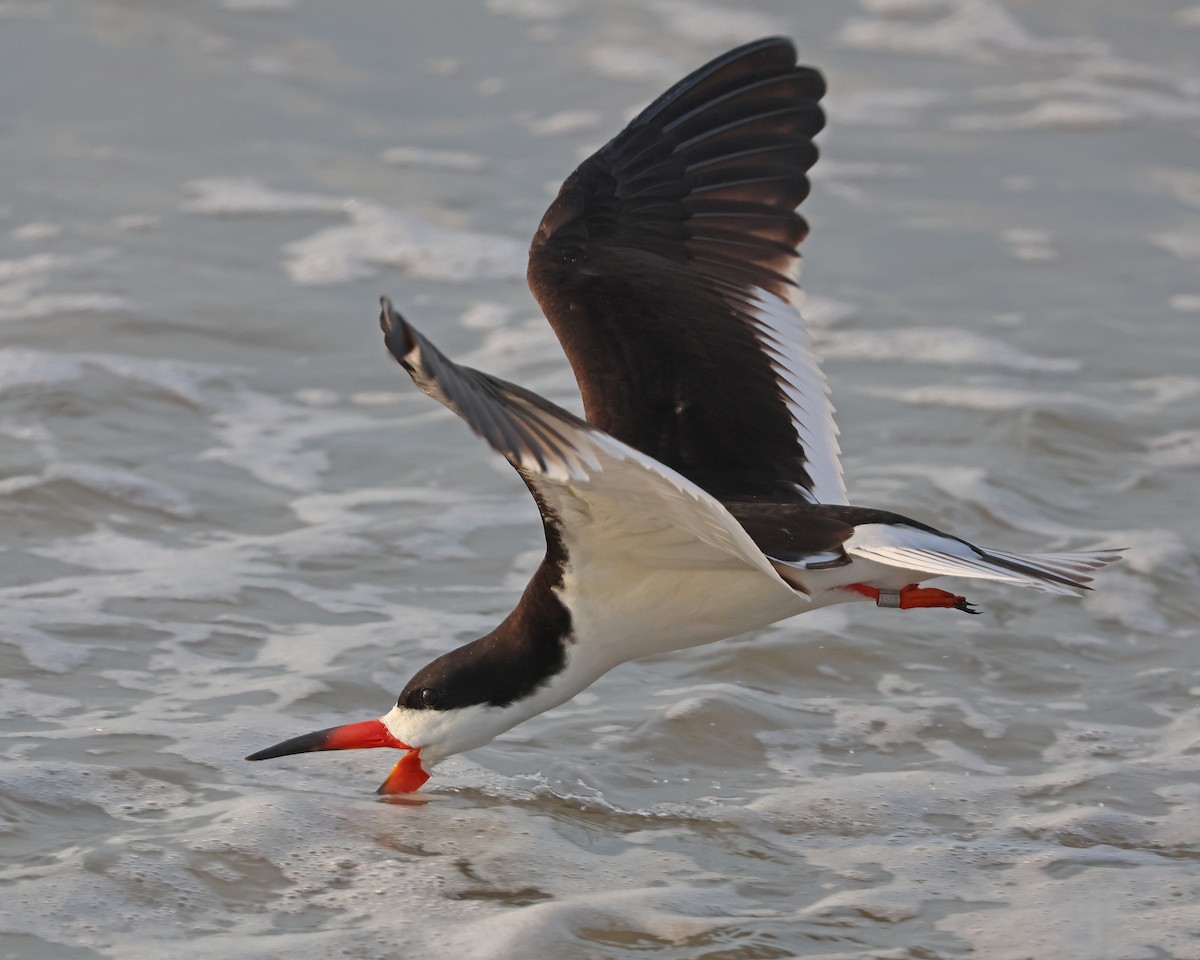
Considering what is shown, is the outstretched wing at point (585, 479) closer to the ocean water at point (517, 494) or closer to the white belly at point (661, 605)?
the white belly at point (661, 605)

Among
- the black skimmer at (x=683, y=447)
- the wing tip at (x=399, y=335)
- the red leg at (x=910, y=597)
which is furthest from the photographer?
the red leg at (x=910, y=597)

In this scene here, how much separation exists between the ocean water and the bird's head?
0.16m

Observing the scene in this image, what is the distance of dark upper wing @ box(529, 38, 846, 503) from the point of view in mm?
5113

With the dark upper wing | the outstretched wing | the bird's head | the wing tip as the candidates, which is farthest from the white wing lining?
the wing tip

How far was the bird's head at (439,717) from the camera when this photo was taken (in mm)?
4645

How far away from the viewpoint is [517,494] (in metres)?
7.05

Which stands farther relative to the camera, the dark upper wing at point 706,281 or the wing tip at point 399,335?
the dark upper wing at point 706,281

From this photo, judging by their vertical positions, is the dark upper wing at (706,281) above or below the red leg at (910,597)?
above

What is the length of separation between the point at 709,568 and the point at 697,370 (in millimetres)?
830

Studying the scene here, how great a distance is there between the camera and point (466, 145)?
10625 mm

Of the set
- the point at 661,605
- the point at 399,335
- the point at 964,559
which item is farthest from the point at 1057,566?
the point at 399,335

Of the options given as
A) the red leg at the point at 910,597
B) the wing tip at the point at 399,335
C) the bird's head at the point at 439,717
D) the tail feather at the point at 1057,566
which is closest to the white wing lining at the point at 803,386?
the red leg at the point at 910,597

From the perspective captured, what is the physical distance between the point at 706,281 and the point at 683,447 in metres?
0.65

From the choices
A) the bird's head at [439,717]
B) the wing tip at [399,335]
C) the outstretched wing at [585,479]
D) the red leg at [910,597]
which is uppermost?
the wing tip at [399,335]
